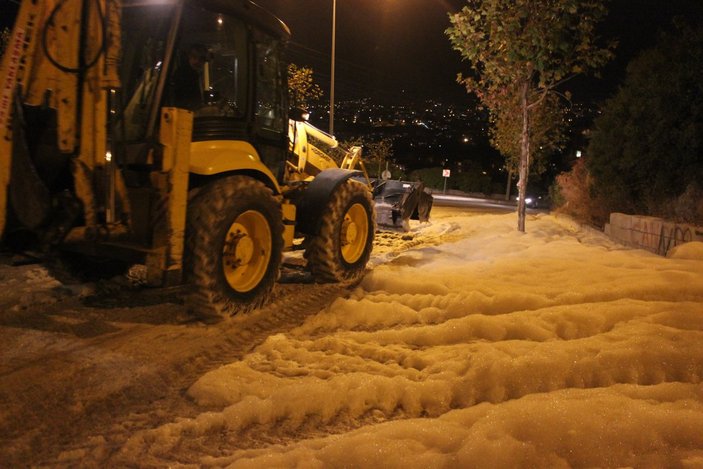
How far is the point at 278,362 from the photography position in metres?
4.70

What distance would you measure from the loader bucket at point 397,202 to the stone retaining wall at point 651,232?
16.2 feet

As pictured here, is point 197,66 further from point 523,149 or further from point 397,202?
point 397,202

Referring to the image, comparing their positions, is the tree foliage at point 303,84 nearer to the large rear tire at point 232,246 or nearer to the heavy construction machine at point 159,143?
the heavy construction machine at point 159,143

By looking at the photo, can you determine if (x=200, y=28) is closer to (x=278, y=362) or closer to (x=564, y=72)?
(x=278, y=362)

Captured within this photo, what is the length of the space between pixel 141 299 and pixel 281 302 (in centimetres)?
158

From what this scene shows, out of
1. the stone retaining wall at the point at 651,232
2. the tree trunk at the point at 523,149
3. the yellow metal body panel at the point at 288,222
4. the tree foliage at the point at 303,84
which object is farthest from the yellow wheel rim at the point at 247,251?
the tree foliage at the point at 303,84

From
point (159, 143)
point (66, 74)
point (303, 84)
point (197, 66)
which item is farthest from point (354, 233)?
point (303, 84)

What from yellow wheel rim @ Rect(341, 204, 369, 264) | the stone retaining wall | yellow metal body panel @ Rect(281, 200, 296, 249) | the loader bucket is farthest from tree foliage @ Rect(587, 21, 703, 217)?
yellow metal body panel @ Rect(281, 200, 296, 249)

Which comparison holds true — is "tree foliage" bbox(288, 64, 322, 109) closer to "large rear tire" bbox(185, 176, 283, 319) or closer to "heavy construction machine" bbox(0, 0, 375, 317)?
"heavy construction machine" bbox(0, 0, 375, 317)

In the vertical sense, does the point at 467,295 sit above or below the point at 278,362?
above

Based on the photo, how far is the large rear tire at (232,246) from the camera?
5.39 metres

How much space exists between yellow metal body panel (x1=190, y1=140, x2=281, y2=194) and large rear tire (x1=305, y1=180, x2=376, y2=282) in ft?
3.81

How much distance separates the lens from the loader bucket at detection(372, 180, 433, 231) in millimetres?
14312

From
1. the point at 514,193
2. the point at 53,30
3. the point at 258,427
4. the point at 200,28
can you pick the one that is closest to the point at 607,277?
the point at 258,427
